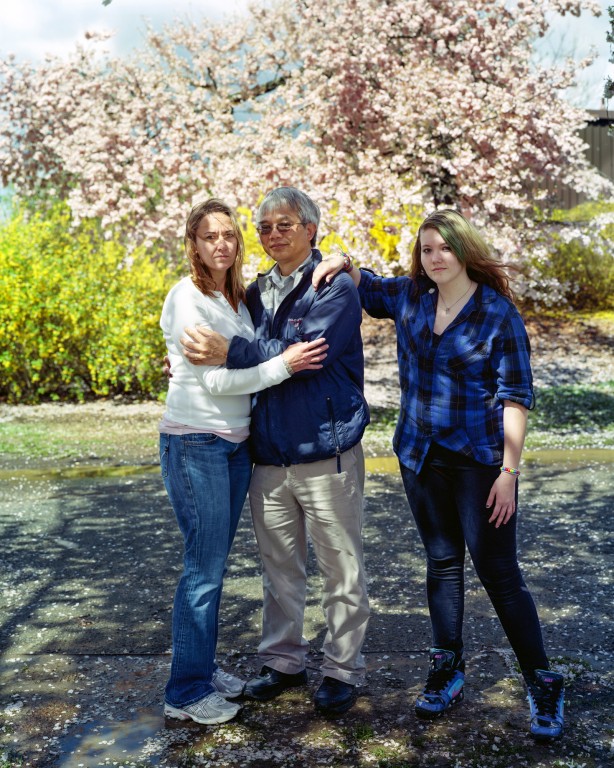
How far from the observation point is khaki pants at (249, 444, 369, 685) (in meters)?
3.34

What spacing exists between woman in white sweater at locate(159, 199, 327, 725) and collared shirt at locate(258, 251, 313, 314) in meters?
0.12

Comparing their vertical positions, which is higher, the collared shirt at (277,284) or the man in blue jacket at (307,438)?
the collared shirt at (277,284)

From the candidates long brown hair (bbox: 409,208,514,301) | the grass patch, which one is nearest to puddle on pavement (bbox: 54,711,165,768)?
long brown hair (bbox: 409,208,514,301)

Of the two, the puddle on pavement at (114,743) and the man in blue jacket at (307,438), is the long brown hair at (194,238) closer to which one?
the man in blue jacket at (307,438)

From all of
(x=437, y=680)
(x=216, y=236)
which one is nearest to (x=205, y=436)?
(x=216, y=236)

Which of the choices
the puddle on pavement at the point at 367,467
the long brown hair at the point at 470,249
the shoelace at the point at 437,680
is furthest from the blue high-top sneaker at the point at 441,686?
the puddle on pavement at the point at 367,467

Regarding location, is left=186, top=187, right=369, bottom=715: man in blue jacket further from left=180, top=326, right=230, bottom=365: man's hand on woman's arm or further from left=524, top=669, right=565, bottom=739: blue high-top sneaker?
left=524, top=669, right=565, bottom=739: blue high-top sneaker

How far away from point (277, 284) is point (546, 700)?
5.81 ft

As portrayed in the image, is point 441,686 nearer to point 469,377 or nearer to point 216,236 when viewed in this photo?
point 469,377

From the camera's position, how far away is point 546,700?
125 inches

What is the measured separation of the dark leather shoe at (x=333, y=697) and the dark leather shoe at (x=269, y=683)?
7.5 inches

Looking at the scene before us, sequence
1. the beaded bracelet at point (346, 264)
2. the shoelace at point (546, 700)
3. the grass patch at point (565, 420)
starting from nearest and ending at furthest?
the shoelace at point (546, 700), the beaded bracelet at point (346, 264), the grass patch at point (565, 420)

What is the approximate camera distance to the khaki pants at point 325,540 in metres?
3.34

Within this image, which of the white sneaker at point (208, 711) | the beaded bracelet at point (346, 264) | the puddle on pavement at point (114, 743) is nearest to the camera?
the puddle on pavement at point (114, 743)
